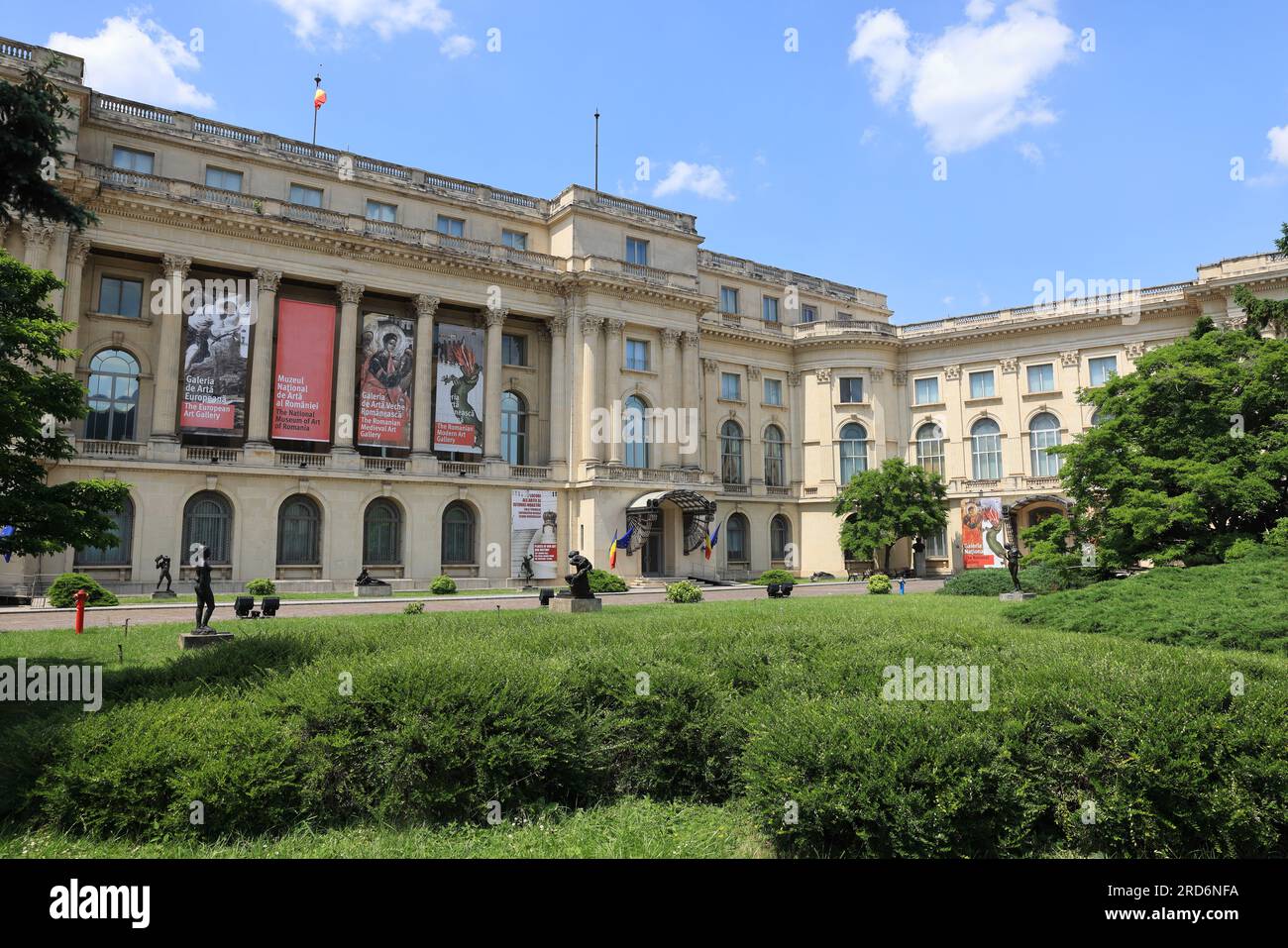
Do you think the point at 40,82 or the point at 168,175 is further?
the point at 168,175

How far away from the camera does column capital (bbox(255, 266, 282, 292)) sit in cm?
3884

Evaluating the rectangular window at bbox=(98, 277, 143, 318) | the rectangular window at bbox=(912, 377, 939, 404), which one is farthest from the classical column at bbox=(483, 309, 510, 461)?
the rectangular window at bbox=(912, 377, 939, 404)

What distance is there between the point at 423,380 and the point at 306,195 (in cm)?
1160

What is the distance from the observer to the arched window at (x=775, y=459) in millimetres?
58031

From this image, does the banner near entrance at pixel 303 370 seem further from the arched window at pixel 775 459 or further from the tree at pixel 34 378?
the arched window at pixel 775 459

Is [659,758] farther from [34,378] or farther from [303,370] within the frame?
[303,370]

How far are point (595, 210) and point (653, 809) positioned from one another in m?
44.4

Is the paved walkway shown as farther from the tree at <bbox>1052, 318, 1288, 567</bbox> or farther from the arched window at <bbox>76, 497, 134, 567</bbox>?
the tree at <bbox>1052, 318, 1288, 567</bbox>

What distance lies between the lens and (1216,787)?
5.99 meters

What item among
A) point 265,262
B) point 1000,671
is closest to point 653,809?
point 1000,671

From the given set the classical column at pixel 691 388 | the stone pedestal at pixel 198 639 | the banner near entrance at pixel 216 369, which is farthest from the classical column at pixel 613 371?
the stone pedestal at pixel 198 639

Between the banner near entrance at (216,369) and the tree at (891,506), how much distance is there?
36.6m
